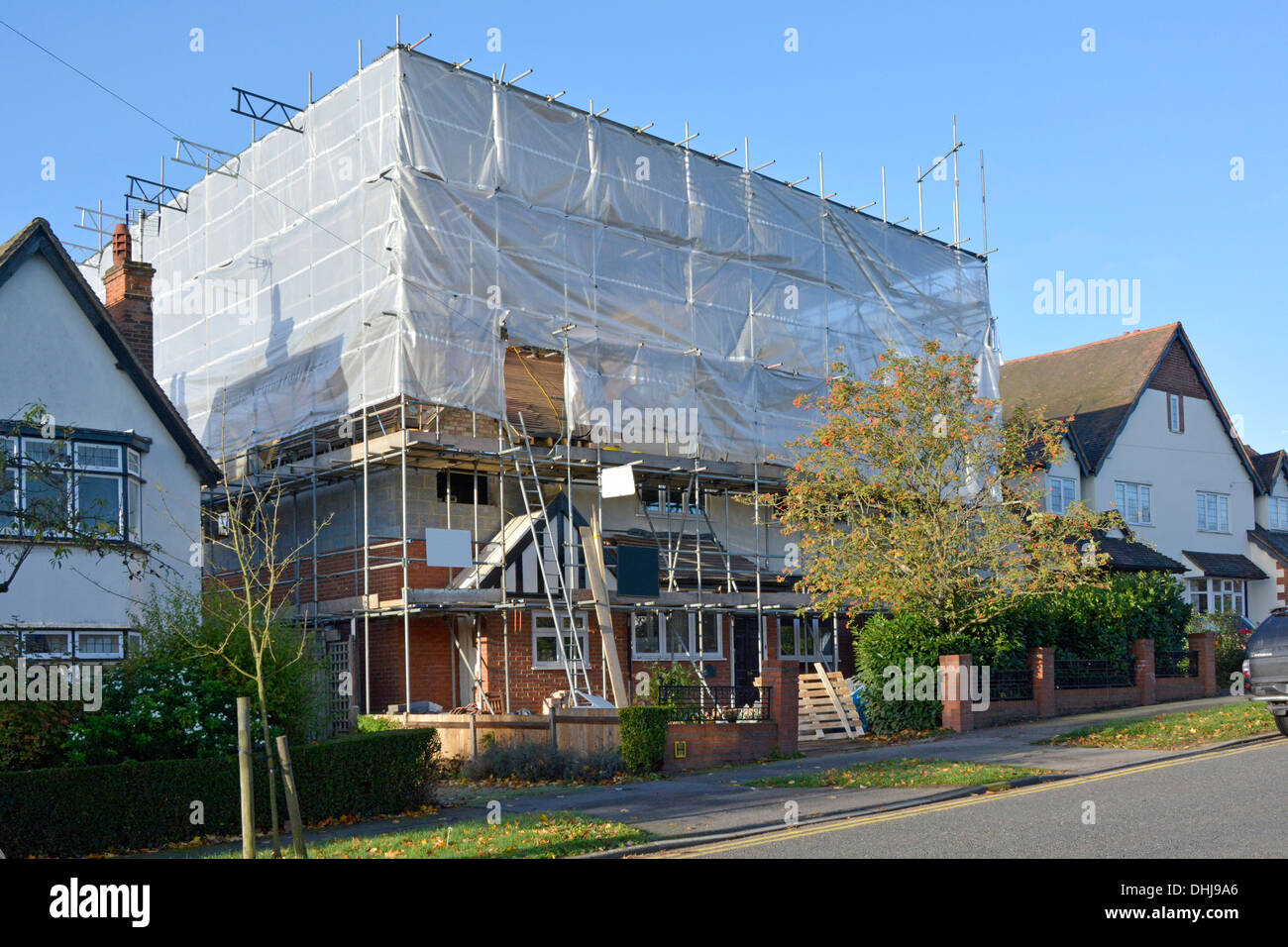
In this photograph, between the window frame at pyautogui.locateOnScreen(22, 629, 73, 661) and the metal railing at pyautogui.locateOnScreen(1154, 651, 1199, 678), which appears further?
the metal railing at pyautogui.locateOnScreen(1154, 651, 1199, 678)

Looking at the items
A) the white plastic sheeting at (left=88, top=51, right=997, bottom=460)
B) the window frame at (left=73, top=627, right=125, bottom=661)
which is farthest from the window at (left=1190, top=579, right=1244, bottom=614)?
the window frame at (left=73, top=627, right=125, bottom=661)

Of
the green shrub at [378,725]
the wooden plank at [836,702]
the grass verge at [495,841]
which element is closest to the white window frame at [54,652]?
the green shrub at [378,725]

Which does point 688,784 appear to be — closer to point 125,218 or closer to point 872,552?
point 872,552

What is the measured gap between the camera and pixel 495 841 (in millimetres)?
12469

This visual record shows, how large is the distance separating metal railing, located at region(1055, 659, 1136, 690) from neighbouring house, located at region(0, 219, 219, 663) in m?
16.8

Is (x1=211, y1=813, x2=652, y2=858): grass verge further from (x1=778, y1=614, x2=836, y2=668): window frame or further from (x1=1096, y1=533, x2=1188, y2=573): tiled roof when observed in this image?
(x1=1096, y1=533, x2=1188, y2=573): tiled roof

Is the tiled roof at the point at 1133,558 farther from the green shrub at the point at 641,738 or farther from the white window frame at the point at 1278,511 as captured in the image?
the green shrub at the point at 641,738

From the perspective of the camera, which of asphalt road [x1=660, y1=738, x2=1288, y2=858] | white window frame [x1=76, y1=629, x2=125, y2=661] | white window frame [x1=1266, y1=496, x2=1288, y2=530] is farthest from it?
white window frame [x1=1266, y1=496, x2=1288, y2=530]

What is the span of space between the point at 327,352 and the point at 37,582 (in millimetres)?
8057

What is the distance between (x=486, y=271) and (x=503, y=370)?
2.02 meters

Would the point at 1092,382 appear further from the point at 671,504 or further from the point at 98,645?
the point at 98,645

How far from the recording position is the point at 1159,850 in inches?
413

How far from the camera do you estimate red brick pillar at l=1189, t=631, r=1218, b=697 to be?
29344 millimetres

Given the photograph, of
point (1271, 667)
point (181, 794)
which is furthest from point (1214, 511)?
point (181, 794)
